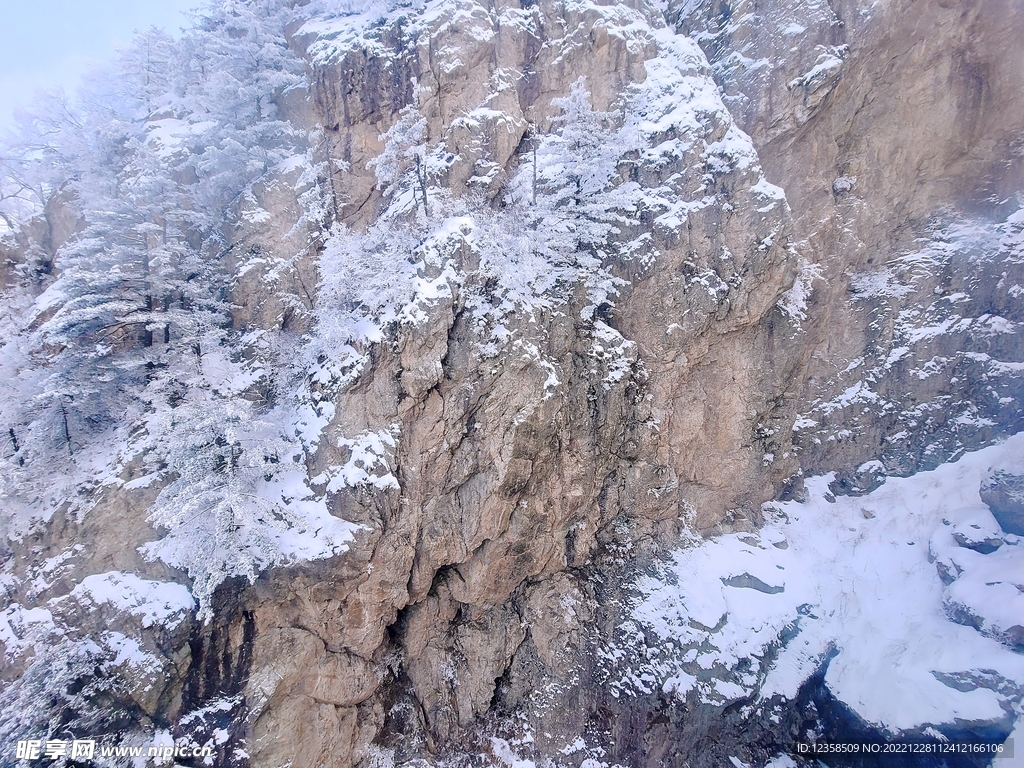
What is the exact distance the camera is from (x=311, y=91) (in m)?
14.7

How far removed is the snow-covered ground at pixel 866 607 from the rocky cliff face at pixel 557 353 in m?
0.44

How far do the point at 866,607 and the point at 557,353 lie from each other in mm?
10943

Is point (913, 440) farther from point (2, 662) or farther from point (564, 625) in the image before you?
point (2, 662)

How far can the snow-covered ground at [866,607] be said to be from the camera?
1017 cm

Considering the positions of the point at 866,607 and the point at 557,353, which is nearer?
the point at 866,607

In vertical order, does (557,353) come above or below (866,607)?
above

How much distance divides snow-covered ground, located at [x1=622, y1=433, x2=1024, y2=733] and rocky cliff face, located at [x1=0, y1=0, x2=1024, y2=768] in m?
0.44

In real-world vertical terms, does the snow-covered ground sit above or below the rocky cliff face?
below

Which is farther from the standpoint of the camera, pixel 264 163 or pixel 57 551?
pixel 264 163

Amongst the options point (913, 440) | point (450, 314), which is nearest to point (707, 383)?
point (913, 440)

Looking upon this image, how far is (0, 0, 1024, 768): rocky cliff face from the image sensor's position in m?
10.2

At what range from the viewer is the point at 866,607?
39.2 feet

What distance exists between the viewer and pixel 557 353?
12.5 metres

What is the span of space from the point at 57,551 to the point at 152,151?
1159 centimetres
